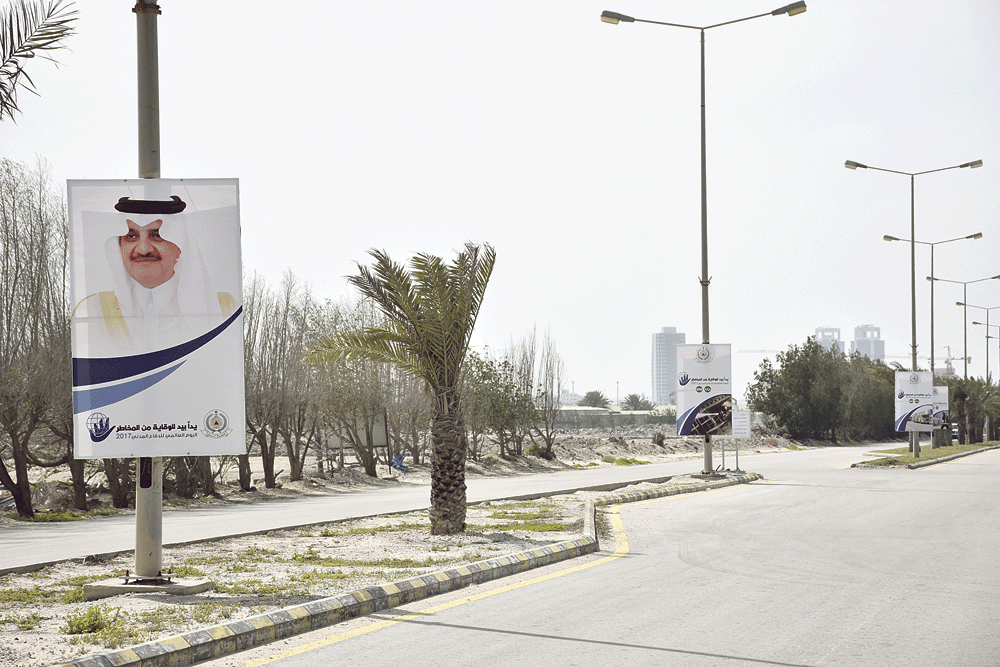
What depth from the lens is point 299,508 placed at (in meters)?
19.1

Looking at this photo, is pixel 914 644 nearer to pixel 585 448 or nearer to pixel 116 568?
pixel 116 568

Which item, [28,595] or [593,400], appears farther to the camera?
[593,400]

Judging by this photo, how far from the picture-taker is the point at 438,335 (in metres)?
13.1

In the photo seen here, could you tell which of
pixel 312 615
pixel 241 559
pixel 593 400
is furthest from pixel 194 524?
pixel 593 400

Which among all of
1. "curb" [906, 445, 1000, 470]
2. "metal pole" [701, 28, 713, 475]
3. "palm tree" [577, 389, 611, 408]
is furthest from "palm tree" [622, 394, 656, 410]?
"metal pole" [701, 28, 713, 475]

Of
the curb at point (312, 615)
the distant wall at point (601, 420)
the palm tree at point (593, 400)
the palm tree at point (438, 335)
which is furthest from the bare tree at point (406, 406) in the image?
the palm tree at point (593, 400)

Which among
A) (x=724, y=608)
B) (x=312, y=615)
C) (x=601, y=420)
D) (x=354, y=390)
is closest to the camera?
(x=312, y=615)

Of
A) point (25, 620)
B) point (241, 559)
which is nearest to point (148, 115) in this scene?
point (25, 620)

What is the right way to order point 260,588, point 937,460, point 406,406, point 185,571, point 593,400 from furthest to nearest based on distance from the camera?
point 593,400, point 937,460, point 406,406, point 185,571, point 260,588

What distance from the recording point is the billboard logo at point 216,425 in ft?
29.1

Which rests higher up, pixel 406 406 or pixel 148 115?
pixel 148 115

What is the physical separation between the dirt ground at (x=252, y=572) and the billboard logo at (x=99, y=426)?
4.41ft

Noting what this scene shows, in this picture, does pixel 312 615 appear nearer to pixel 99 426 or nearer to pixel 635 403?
pixel 99 426

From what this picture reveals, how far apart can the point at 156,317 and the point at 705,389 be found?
19.0 metres
